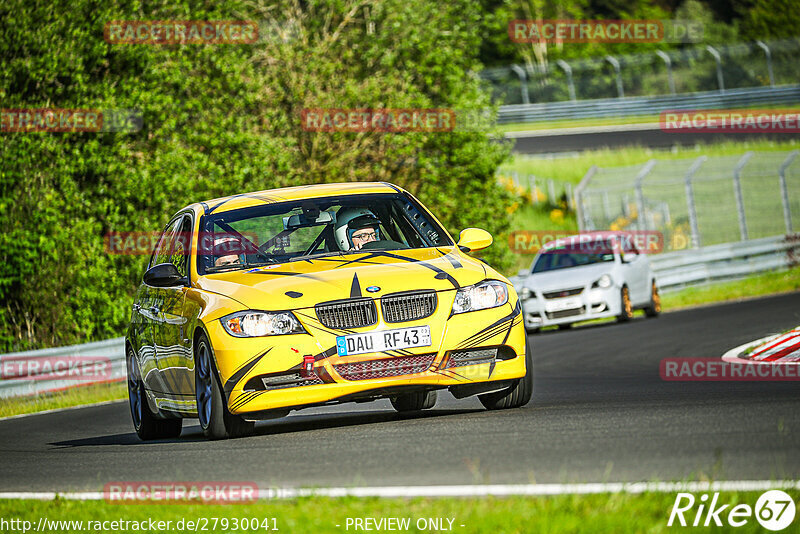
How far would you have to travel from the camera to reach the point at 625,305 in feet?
78.1

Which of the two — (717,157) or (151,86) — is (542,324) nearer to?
(151,86)

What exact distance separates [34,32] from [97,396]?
820 centimetres

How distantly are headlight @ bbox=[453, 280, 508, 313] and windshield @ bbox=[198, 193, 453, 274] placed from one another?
1033 millimetres

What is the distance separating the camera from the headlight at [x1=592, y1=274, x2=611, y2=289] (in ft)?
76.8

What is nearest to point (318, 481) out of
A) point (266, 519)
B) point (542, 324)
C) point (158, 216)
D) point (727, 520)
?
point (266, 519)

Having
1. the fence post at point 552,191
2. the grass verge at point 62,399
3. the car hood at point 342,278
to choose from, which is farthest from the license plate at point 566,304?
the fence post at point 552,191

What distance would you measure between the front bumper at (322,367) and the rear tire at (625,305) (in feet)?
49.4

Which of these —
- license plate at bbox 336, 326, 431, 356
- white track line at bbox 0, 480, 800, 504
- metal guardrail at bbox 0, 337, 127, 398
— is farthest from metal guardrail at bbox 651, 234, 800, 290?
white track line at bbox 0, 480, 800, 504

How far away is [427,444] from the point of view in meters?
7.62

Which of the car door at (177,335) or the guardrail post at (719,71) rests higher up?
the car door at (177,335)

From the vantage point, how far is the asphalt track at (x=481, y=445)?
6.34 metres

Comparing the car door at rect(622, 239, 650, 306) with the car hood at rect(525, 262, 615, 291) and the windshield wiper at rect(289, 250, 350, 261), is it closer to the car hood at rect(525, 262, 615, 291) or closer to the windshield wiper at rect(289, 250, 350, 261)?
the car hood at rect(525, 262, 615, 291)

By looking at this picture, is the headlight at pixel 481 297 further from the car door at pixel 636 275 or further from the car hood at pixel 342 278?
the car door at pixel 636 275

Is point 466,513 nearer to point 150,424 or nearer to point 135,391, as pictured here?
point 150,424
